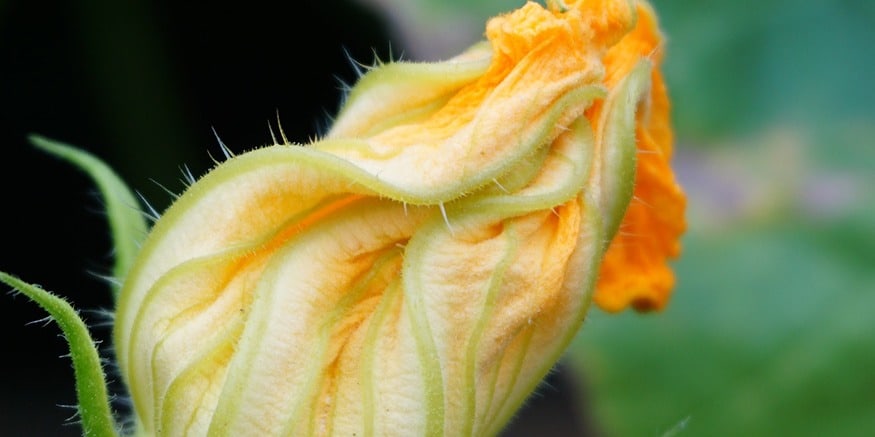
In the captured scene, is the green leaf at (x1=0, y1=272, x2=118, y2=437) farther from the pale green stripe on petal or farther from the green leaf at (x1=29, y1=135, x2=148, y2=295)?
the pale green stripe on petal

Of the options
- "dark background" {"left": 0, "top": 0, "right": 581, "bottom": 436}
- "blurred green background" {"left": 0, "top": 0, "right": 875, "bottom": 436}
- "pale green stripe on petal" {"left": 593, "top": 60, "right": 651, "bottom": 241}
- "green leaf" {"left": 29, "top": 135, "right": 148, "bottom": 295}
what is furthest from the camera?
"dark background" {"left": 0, "top": 0, "right": 581, "bottom": 436}

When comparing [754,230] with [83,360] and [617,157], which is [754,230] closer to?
[617,157]

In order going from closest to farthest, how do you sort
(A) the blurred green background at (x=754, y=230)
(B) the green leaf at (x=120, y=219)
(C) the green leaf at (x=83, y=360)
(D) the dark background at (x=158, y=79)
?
(C) the green leaf at (x=83, y=360) → (B) the green leaf at (x=120, y=219) → (A) the blurred green background at (x=754, y=230) → (D) the dark background at (x=158, y=79)

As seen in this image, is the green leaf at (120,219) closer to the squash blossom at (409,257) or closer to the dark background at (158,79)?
the squash blossom at (409,257)

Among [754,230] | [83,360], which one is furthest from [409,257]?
[754,230]

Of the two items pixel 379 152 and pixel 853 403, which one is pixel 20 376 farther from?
pixel 379 152

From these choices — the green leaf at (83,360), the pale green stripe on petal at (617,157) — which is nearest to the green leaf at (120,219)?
the green leaf at (83,360)

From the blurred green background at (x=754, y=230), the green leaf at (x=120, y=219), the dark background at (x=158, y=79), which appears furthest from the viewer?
the dark background at (x=158, y=79)

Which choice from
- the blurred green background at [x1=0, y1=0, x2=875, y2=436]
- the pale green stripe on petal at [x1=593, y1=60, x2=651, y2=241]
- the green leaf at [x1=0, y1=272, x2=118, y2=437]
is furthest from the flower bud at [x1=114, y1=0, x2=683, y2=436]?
the blurred green background at [x1=0, y1=0, x2=875, y2=436]
